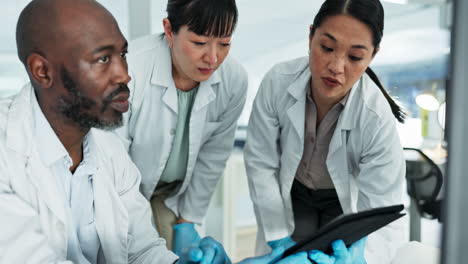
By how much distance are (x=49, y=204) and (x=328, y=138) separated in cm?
81

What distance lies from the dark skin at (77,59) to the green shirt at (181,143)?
42cm

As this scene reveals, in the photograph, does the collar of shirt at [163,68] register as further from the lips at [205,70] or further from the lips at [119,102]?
the lips at [119,102]

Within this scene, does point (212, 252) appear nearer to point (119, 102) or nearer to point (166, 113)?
point (119, 102)

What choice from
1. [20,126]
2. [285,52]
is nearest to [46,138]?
[20,126]

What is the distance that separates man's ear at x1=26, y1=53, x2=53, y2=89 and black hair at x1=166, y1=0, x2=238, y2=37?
395 mm

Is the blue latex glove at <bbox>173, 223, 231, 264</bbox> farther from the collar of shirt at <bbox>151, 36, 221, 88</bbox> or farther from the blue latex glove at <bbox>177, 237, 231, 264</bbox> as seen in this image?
the collar of shirt at <bbox>151, 36, 221, 88</bbox>

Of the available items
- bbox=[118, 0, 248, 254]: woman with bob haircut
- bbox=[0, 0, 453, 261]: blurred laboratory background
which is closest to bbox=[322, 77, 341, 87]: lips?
bbox=[118, 0, 248, 254]: woman with bob haircut

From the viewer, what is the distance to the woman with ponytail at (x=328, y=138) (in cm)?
104

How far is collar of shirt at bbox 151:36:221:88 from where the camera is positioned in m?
1.28

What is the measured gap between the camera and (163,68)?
1288 mm

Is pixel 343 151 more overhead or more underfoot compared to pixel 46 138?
more underfoot

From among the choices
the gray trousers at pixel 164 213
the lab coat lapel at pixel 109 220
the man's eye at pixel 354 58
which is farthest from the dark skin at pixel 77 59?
the gray trousers at pixel 164 213

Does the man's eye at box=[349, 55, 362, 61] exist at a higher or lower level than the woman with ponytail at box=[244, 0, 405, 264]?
higher

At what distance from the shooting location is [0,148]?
814 mm
